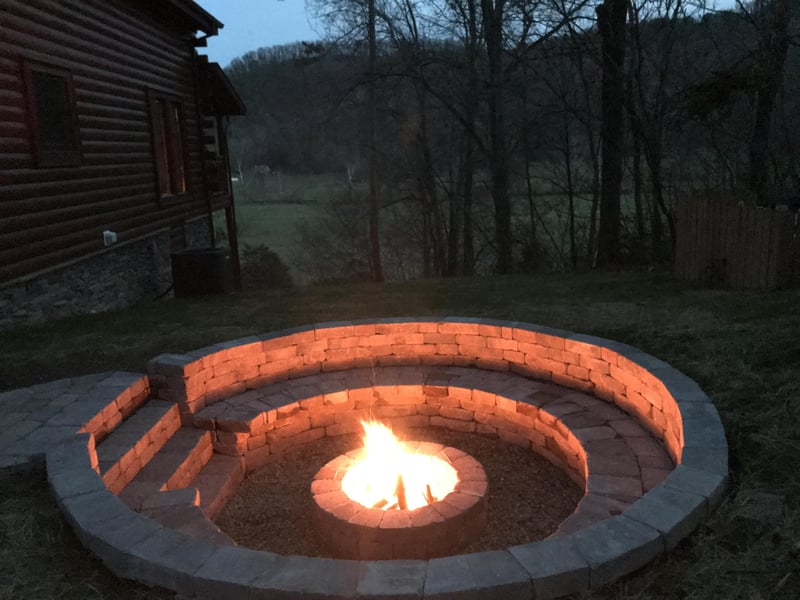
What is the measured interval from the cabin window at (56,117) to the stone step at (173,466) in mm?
5382

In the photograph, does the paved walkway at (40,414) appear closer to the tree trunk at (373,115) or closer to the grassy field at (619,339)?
the grassy field at (619,339)

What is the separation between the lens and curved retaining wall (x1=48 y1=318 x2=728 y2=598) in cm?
269

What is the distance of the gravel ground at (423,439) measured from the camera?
451 centimetres

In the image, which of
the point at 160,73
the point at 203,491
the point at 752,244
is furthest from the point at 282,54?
the point at 203,491

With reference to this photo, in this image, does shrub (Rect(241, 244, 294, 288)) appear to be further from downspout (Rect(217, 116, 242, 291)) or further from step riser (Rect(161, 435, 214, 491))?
step riser (Rect(161, 435, 214, 491))

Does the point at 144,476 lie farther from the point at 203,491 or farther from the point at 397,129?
the point at 397,129

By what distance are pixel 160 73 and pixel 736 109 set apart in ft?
43.6

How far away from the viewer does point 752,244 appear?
7.82 m

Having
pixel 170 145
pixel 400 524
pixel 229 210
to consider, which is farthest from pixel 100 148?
pixel 400 524

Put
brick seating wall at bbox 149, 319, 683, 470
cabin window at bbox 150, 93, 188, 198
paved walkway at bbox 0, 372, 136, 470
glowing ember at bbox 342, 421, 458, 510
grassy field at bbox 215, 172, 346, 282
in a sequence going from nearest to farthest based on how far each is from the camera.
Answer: paved walkway at bbox 0, 372, 136, 470, glowing ember at bbox 342, 421, 458, 510, brick seating wall at bbox 149, 319, 683, 470, cabin window at bbox 150, 93, 188, 198, grassy field at bbox 215, 172, 346, 282

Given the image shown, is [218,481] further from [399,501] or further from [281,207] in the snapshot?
[281,207]

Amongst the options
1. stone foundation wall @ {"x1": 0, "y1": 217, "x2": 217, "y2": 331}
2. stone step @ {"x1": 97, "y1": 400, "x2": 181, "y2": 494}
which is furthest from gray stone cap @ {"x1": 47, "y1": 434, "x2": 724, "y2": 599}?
stone foundation wall @ {"x1": 0, "y1": 217, "x2": 217, "y2": 331}

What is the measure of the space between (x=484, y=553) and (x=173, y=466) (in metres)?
3.00

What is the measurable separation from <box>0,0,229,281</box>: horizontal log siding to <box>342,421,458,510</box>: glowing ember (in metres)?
5.71
